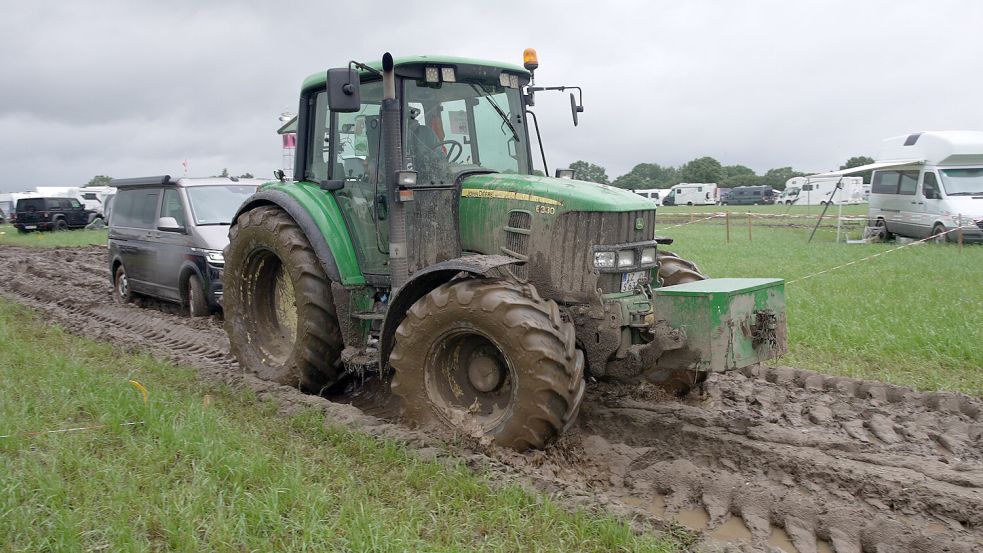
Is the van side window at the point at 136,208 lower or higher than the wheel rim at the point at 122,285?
higher

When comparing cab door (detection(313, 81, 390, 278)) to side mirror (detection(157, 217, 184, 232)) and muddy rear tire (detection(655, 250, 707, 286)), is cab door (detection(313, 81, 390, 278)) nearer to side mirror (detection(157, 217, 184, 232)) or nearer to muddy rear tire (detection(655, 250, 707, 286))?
muddy rear tire (detection(655, 250, 707, 286))

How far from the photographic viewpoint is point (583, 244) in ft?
17.5

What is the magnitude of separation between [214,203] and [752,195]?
195ft

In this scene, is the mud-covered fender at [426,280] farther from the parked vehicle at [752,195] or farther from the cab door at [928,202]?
the parked vehicle at [752,195]

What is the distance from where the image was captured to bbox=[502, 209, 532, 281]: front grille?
5469mm

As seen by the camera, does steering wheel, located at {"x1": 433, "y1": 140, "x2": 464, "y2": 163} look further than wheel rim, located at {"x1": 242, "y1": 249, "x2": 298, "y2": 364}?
No

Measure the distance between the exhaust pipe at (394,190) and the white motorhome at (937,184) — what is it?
57.6ft

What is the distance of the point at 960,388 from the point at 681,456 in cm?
300

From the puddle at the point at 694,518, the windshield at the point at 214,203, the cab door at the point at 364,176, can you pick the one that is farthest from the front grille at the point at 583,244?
the windshield at the point at 214,203

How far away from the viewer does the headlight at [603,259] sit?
17.5 ft

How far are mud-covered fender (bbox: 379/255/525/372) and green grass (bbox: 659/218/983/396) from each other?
12.7 ft

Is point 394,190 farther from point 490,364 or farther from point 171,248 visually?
point 171,248

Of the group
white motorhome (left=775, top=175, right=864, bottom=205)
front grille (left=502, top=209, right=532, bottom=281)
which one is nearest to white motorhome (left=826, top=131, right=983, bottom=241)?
front grille (left=502, top=209, right=532, bottom=281)

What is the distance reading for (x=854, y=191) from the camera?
5256 centimetres
